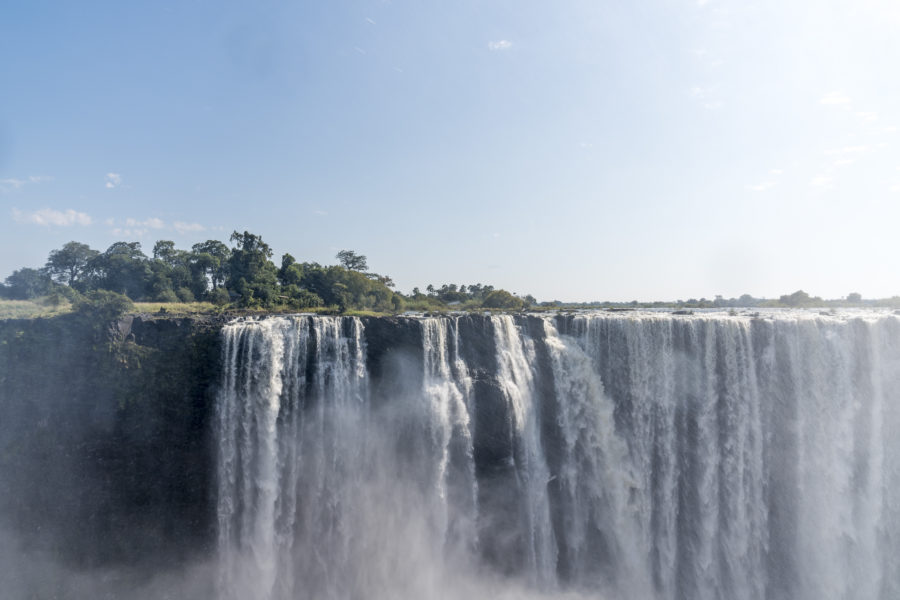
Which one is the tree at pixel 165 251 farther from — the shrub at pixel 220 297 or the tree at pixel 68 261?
the shrub at pixel 220 297

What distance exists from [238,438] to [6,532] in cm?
1030

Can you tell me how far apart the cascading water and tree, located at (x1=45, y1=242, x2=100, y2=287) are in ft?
131

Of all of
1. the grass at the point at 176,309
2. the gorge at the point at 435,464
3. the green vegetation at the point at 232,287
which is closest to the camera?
the gorge at the point at 435,464

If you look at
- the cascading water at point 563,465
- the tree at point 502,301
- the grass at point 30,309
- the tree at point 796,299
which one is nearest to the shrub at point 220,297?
the grass at point 30,309

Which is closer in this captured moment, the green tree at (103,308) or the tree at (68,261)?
the green tree at (103,308)

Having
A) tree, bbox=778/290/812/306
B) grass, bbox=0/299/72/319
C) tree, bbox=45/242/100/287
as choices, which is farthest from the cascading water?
tree, bbox=45/242/100/287

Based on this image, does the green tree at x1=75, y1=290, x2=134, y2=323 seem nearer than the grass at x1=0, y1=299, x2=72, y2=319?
Yes

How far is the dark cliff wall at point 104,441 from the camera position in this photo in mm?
17484

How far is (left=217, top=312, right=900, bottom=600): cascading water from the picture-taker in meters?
17.7

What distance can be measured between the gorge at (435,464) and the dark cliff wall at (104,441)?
0.28 feet

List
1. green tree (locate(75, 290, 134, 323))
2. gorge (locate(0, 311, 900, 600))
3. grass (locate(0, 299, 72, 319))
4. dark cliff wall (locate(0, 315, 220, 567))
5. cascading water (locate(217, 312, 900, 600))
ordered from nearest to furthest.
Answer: dark cliff wall (locate(0, 315, 220, 567)) → gorge (locate(0, 311, 900, 600)) → cascading water (locate(217, 312, 900, 600)) → green tree (locate(75, 290, 134, 323)) → grass (locate(0, 299, 72, 319))

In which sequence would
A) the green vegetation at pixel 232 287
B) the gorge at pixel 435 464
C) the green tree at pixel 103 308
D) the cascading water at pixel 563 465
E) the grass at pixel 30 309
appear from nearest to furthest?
the gorge at pixel 435 464
the cascading water at pixel 563 465
the green tree at pixel 103 308
the grass at pixel 30 309
the green vegetation at pixel 232 287

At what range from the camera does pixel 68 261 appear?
44.4 m

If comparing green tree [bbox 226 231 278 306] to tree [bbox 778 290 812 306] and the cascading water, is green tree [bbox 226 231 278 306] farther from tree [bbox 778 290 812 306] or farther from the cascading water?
tree [bbox 778 290 812 306]
